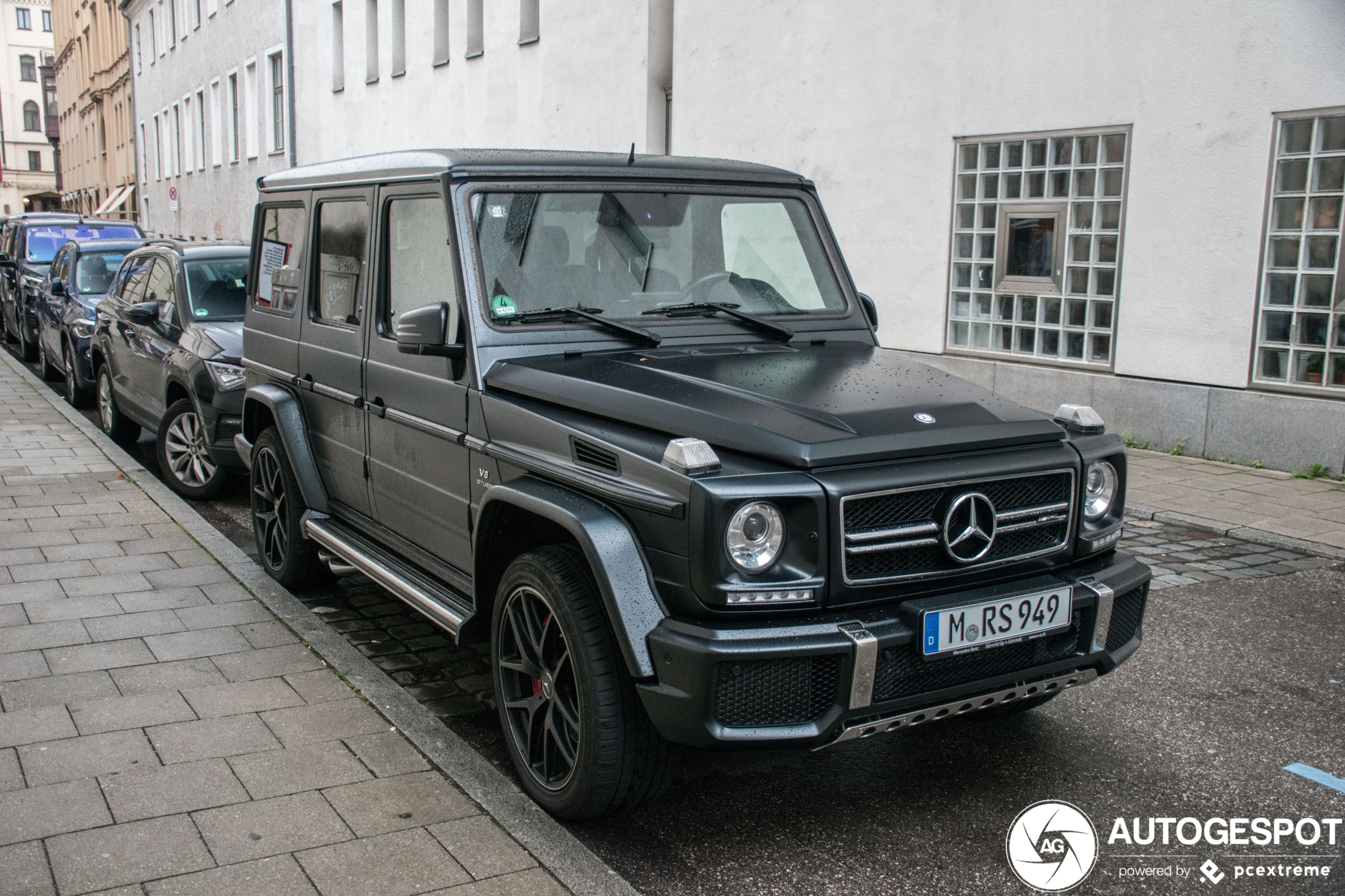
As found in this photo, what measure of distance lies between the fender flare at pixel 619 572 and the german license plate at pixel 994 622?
0.73 meters

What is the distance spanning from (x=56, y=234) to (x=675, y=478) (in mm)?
17639

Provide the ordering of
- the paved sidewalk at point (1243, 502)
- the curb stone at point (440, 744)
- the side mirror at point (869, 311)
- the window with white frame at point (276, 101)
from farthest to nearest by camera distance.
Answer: the window with white frame at point (276, 101), the paved sidewalk at point (1243, 502), the side mirror at point (869, 311), the curb stone at point (440, 744)

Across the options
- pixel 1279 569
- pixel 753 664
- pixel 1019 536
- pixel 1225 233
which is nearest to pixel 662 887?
pixel 753 664

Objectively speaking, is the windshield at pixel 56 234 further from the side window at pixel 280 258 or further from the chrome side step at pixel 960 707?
the chrome side step at pixel 960 707

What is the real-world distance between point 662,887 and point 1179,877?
56.7 inches

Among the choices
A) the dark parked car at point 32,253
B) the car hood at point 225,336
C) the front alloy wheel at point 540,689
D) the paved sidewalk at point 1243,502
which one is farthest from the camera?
the dark parked car at point 32,253

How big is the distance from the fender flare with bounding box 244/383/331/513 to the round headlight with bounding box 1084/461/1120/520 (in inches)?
134

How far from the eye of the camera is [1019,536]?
355 cm

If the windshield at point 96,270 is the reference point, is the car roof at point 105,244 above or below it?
above

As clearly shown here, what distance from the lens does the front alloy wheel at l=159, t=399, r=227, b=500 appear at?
817 centimetres

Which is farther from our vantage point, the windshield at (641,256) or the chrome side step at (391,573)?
the windshield at (641,256)

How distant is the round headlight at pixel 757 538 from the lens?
312 centimetres

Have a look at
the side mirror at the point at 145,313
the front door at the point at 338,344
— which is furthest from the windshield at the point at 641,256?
the side mirror at the point at 145,313

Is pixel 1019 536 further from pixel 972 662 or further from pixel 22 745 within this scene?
pixel 22 745
